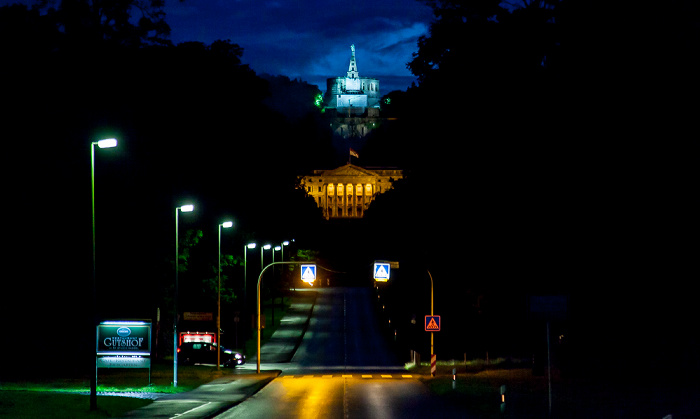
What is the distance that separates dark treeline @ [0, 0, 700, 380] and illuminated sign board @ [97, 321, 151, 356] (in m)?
7.14

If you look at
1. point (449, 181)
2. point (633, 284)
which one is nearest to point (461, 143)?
point (449, 181)

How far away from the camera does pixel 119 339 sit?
34.1 meters

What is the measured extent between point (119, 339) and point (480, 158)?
20.0m

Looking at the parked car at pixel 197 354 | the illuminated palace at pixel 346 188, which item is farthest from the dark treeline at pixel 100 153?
the illuminated palace at pixel 346 188

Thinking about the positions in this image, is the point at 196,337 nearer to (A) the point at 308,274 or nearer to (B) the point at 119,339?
(A) the point at 308,274

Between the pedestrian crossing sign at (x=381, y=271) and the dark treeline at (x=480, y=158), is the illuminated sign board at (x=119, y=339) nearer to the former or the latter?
the dark treeline at (x=480, y=158)

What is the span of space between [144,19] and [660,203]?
29.7 meters

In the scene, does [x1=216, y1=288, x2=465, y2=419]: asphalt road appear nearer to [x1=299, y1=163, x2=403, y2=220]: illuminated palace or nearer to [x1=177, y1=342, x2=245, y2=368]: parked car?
[x1=177, y1=342, x2=245, y2=368]: parked car

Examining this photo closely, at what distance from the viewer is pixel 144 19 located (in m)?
49.9

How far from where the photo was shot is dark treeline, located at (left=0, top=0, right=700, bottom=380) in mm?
34281

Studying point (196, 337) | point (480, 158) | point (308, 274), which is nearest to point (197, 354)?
point (196, 337)

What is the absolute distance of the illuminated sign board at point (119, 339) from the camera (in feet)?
112

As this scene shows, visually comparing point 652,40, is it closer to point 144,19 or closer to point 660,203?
point 660,203

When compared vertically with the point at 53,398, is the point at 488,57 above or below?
above
